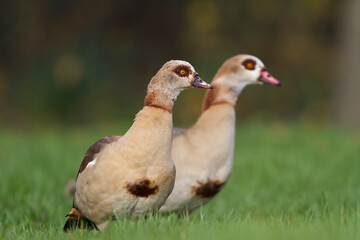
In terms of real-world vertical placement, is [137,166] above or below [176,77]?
below

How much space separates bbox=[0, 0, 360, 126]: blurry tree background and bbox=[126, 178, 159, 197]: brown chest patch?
37.3ft

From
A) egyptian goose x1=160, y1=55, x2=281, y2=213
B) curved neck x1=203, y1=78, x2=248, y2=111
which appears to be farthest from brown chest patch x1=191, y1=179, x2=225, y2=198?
curved neck x1=203, y1=78, x2=248, y2=111

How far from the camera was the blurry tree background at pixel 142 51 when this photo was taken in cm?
1599

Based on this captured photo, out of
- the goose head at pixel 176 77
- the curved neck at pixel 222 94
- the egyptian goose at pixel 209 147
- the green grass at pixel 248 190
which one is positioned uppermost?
the goose head at pixel 176 77

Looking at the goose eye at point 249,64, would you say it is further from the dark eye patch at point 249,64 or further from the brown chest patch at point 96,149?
the brown chest patch at point 96,149

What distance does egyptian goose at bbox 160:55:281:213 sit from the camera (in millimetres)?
5235

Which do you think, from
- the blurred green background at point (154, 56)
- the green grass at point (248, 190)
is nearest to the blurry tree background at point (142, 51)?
the blurred green background at point (154, 56)

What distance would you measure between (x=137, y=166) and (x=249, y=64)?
222 cm

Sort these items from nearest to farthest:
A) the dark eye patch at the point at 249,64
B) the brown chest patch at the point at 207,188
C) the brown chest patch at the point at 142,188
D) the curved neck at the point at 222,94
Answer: the brown chest patch at the point at 142,188 < the brown chest patch at the point at 207,188 < the curved neck at the point at 222,94 < the dark eye patch at the point at 249,64

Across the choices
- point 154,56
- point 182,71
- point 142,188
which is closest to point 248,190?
point 182,71

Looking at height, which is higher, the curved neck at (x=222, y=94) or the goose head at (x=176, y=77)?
the goose head at (x=176, y=77)

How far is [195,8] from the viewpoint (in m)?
17.0

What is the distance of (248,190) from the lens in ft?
22.4

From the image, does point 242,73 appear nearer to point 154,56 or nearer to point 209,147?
point 209,147
